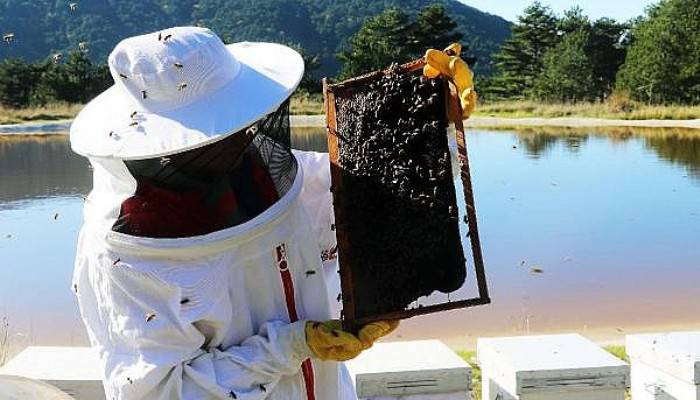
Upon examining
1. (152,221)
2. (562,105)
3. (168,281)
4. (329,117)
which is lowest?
(562,105)

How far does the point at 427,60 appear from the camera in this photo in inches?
70.0

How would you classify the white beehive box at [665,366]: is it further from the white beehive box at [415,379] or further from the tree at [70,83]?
the tree at [70,83]

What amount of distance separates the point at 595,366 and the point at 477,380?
1.80m

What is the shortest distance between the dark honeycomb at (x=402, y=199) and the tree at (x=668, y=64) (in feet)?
106

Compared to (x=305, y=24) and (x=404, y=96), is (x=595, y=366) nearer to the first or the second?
(x=404, y=96)

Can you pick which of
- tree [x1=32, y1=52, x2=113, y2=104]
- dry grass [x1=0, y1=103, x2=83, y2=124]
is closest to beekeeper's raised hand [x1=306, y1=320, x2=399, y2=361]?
dry grass [x1=0, y1=103, x2=83, y2=124]

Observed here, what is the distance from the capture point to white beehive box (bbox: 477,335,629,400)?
264cm

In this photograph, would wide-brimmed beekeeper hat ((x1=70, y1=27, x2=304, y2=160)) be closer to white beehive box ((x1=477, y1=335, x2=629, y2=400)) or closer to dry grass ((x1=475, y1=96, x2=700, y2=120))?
white beehive box ((x1=477, y1=335, x2=629, y2=400))

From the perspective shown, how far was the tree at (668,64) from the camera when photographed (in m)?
31.7

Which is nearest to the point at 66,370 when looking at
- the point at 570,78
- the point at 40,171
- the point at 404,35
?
the point at 40,171

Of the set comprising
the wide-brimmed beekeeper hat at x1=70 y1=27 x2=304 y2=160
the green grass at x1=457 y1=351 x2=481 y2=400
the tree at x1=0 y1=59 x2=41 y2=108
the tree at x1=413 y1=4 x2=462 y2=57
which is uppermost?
the tree at x1=413 y1=4 x2=462 y2=57

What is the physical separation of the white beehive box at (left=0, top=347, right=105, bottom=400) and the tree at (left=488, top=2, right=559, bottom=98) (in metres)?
39.4

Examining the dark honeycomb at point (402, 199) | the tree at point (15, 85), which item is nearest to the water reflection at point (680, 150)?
the dark honeycomb at point (402, 199)

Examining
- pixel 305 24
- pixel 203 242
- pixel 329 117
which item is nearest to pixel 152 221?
pixel 203 242
